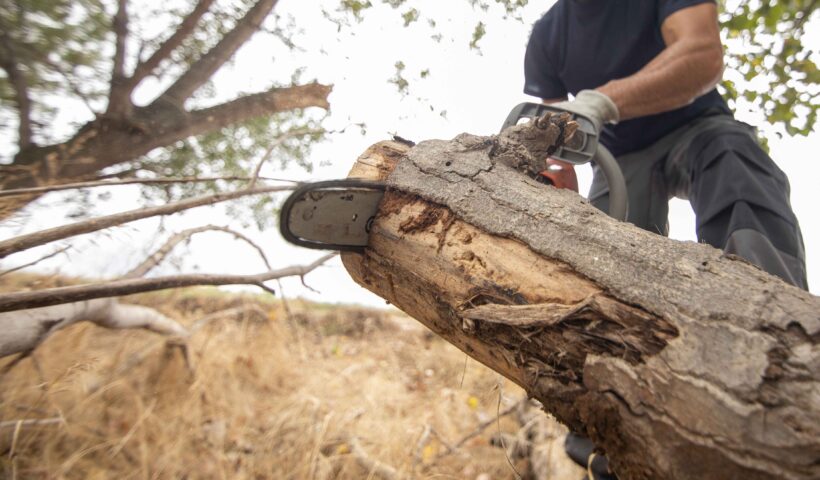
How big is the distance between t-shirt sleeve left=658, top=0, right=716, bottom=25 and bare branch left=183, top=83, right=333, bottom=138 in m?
1.96

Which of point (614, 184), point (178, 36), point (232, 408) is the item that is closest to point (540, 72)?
point (614, 184)

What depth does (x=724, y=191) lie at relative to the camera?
135 cm

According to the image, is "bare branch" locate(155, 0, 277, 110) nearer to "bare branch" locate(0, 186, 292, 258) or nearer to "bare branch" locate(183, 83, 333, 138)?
"bare branch" locate(183, 83, 333, 138)

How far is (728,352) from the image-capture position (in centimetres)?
56

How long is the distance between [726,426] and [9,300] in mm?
1142

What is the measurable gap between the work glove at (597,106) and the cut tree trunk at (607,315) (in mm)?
515

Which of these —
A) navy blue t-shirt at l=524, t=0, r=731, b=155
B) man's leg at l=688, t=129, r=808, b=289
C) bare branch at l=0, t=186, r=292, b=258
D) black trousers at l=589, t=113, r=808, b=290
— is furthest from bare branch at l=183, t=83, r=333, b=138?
man's leg at l=688, t=129, r=808, b=289

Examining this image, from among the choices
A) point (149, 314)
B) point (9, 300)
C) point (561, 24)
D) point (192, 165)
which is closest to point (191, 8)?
point (192, 165)

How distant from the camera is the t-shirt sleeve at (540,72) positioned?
221 cm

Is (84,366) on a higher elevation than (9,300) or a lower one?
lower

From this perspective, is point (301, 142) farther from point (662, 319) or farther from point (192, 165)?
point (662, 319)

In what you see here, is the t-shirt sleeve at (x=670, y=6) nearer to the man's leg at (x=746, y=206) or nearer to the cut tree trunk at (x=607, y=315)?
the man's leg at (x=746, y=206)

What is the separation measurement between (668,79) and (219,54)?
277cm

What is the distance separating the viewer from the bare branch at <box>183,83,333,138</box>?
9.46ft
